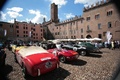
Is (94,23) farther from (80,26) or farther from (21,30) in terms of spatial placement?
(21,30)

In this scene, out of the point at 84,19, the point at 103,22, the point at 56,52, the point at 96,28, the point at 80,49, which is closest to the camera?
the point at 56,52

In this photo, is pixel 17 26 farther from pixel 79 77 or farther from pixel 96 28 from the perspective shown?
pixel 79 77

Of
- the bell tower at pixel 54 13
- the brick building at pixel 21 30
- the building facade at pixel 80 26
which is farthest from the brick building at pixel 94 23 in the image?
the brick building at pixel 21 30

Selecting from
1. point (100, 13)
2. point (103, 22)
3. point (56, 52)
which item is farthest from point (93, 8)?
point (56, 52)

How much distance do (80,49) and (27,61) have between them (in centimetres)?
692

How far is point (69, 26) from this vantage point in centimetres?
4312

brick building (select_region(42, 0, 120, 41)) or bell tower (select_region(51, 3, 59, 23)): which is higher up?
bell tower (select_region(51, 3, 59, 23))

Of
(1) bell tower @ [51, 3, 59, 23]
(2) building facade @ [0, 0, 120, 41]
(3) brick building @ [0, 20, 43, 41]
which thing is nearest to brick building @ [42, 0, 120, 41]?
(2) building facade @ [0, 0, 120, 41]

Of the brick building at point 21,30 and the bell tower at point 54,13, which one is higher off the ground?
the bell tower at point 54,13

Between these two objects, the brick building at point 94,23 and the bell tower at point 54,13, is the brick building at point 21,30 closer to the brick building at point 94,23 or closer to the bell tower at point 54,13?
the bell tower at point 54,13

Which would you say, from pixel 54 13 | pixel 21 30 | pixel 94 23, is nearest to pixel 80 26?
pixel 94 23

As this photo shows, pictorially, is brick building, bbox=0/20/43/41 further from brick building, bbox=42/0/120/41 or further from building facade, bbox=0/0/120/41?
→ brick building, bbox=42/0/120/41

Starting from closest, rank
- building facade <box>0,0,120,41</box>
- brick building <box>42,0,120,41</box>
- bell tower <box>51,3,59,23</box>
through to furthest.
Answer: brick building <box>42,0,120,41</box> → building facade <box>0,0,120,41</box> → bell tower <box>51,3,59,23</box>

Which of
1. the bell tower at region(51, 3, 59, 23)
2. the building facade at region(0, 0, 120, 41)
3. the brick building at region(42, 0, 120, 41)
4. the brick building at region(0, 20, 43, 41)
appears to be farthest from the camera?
the bell tower at region(51, 3, 59, 23)
